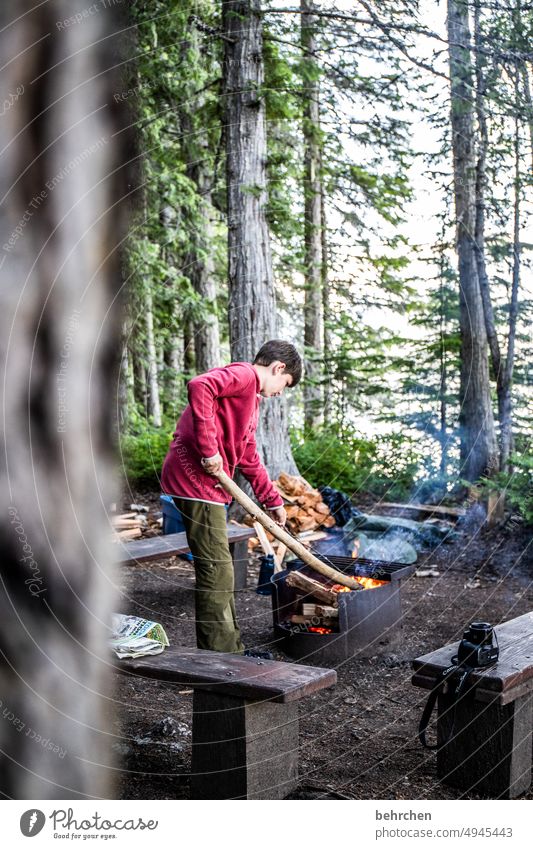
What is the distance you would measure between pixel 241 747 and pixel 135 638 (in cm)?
50

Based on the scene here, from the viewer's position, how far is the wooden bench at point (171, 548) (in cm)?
400

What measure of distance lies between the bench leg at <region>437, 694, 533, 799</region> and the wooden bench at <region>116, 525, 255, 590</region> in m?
1.70

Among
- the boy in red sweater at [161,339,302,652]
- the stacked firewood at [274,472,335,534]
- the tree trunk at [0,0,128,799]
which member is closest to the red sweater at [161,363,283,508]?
the boy in red sweater at [161,339,302,652]

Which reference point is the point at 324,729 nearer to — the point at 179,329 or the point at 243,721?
the point at 243,721

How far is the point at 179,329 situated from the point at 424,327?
381 centimetres

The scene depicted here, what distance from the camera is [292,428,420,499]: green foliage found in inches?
289

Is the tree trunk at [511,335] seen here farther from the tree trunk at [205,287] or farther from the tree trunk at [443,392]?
the tree trunk at [205,287]

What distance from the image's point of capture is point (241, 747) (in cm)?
221

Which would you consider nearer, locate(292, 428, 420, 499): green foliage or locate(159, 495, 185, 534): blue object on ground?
locate(159, 495, 185, 534): blue object on ground

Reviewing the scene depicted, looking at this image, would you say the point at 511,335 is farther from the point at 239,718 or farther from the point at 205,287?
the point at 205,287

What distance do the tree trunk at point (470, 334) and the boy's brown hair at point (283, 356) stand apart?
3.27m

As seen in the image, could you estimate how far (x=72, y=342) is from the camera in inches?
46.5

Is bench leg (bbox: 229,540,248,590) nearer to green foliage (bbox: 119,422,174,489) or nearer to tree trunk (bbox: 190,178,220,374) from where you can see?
green foliage (bbox: 119,422,174,489)

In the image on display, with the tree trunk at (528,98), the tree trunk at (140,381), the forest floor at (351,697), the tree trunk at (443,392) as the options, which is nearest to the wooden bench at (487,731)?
the forest floor at (351,697)
